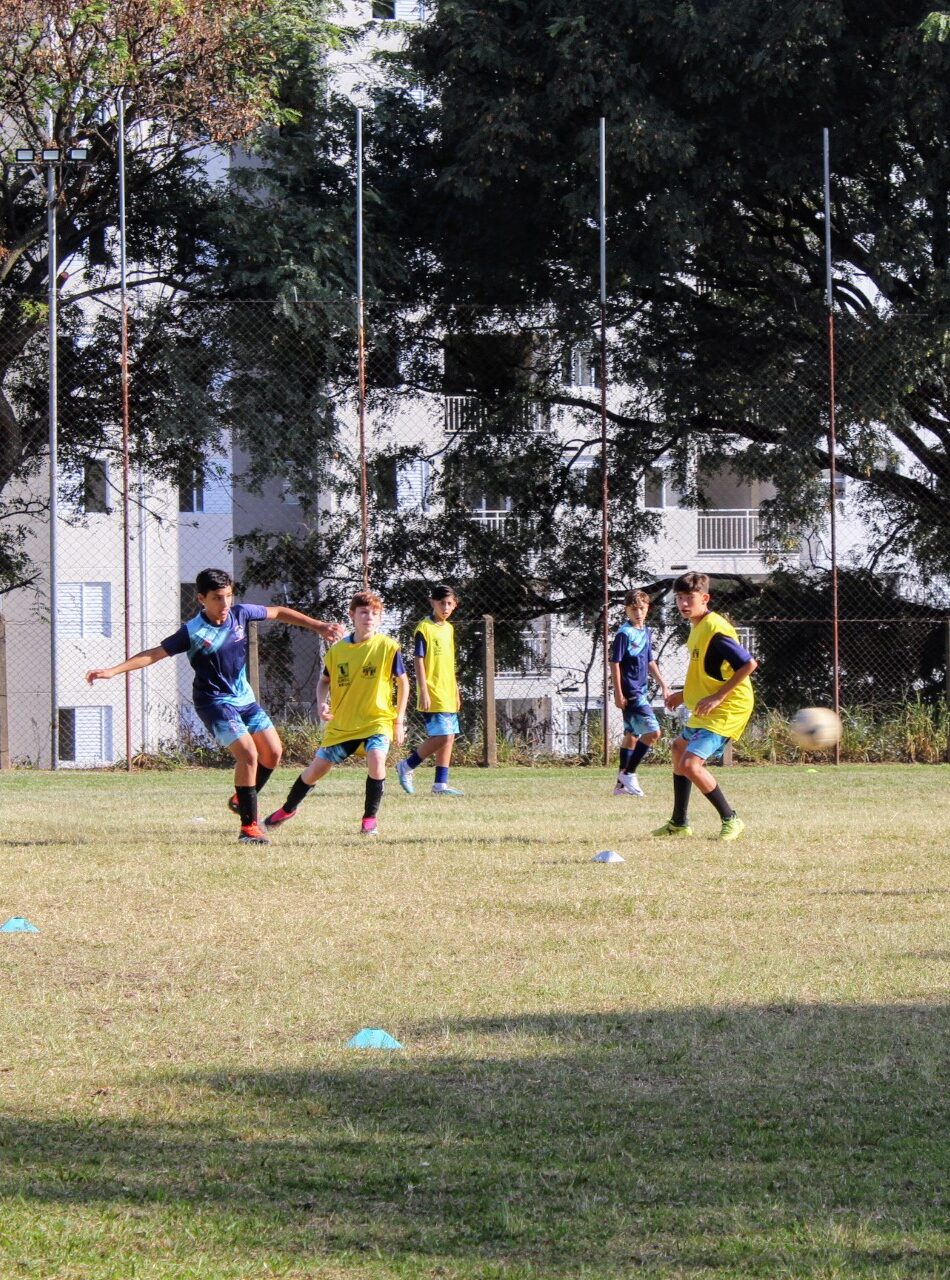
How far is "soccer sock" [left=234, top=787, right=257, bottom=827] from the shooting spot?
468 inches

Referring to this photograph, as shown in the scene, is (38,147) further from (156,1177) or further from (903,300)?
(156,1177)

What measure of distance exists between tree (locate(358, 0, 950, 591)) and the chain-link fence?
0.07 meters

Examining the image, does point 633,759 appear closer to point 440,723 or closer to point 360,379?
point 440,723

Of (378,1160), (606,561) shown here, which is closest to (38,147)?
(606,561)

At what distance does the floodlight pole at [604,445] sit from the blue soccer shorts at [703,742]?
8.61 metres

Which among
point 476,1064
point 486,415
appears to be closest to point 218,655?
point 476,1064

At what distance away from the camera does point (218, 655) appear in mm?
11875

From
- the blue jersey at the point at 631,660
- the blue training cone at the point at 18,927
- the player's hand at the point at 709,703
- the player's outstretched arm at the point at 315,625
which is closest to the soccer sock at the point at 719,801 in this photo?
the player's hand at the point at 709,703

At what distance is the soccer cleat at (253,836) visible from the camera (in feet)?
38.7

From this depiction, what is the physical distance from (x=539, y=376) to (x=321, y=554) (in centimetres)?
368

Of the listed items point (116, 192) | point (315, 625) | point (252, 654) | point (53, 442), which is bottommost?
point (252, 654)

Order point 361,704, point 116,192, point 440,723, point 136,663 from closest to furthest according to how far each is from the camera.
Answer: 1. point 136,663
2. point 361,704
3. point 440,723
4. point 116,192

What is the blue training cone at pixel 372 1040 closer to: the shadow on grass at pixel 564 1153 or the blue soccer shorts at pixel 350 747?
the shadow on grass at pixel 564 1153

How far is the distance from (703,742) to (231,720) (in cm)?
318
